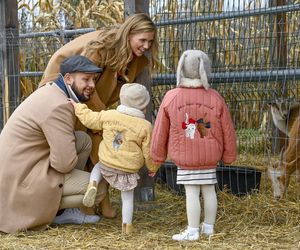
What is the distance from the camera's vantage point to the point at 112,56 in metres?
6.18

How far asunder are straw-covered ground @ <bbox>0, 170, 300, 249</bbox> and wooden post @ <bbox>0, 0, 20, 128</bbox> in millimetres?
1749

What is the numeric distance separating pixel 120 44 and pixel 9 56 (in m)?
2.16

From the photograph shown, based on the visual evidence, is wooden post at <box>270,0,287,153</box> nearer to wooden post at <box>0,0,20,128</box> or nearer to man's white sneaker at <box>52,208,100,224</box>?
man's white sneaker at <box>52,208,100,224</box>

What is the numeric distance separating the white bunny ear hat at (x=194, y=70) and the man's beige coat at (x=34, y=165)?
40.2 inches

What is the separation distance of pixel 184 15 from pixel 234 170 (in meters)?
1.80

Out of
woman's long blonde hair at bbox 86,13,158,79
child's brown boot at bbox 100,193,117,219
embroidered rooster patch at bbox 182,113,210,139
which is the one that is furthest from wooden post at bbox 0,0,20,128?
embroidered rooster patch at bbox 182,113,210,139

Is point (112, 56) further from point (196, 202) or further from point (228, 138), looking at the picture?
point (196, 202)

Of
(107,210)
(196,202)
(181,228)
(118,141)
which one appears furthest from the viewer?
(107,210)

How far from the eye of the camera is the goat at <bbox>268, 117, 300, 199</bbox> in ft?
22.9

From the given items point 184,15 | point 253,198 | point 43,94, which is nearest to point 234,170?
point 253,198

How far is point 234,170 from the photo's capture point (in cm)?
730

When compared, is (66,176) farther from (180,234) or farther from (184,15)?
(184,15)

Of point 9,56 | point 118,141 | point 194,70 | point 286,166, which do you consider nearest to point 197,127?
point 194,70

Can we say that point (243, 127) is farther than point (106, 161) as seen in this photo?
Yes
